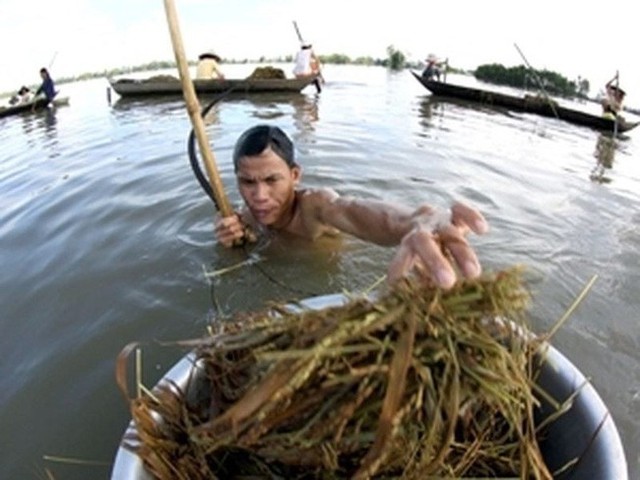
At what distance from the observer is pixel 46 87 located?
15062mm

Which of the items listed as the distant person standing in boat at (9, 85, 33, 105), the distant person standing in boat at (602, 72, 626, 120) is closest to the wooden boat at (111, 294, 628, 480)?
the distant person standing in boat at (602, 72, 626, 120)

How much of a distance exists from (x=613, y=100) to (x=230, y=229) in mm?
12768

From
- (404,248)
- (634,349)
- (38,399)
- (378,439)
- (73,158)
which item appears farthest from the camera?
(73,158)

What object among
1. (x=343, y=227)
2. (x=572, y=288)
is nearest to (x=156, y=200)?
(x=343, y=227)

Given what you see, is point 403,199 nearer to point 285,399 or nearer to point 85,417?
point 85,417

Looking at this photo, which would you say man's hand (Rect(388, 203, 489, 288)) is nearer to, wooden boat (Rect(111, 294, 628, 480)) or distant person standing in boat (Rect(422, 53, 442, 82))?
wooden boat (Rect(111, 294, 628, 480))

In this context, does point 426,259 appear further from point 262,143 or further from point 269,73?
point 269,73

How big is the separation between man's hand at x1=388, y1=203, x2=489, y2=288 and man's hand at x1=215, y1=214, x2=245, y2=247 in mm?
2099

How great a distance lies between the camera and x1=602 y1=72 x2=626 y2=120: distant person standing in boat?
12428mm

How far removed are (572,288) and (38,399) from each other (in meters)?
3.12

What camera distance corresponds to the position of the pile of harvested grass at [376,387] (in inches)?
35.5

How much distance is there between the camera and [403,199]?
203 inches

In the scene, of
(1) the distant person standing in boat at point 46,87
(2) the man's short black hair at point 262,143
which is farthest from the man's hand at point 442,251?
(1) the distant person standing in boat at point 46,87

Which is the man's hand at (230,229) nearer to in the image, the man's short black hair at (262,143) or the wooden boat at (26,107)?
the man's short black hair at (262,143)
